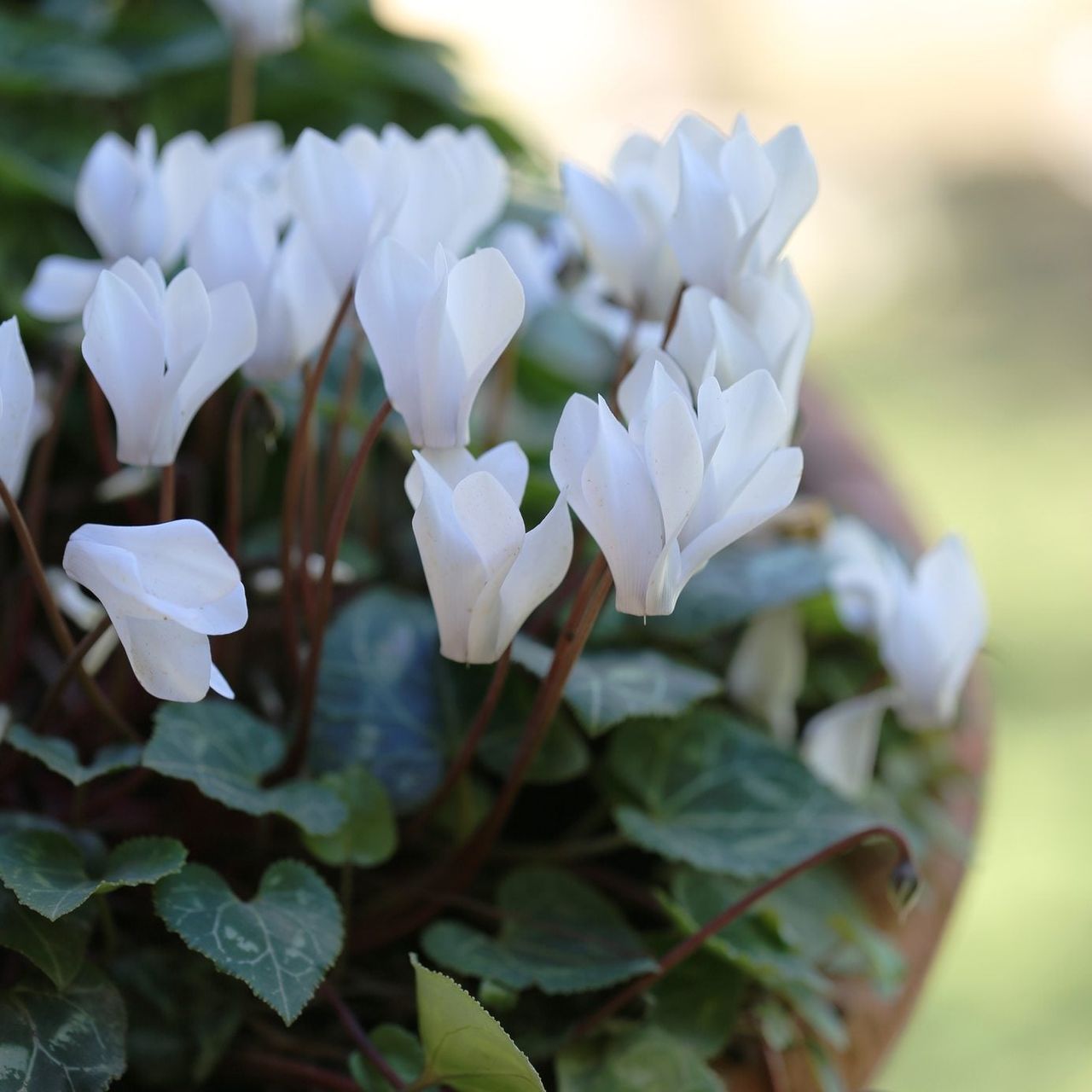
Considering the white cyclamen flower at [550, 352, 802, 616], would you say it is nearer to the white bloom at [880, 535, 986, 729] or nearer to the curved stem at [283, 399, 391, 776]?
the curved stem at [283, 399, 391, 776]

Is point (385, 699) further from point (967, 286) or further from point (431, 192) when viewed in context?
point (967, 286)

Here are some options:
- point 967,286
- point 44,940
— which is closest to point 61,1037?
point 44,940

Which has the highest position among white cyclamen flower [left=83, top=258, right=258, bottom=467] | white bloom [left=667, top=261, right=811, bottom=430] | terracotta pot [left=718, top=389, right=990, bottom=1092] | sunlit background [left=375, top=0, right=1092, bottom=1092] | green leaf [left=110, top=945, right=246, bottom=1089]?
white bloom [left=667, top=261, right=811, bottom=430]

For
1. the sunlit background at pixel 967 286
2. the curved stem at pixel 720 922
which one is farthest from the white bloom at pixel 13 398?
the sunlit background at pixel 967 286

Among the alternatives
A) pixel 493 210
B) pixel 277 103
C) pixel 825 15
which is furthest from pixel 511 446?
pixel 825 15


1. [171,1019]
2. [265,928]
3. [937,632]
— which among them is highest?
[937,632]

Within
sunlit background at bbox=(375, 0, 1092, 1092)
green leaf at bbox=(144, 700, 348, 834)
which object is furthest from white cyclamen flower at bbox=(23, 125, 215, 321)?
sunlit background at bbox=(375, 0, 1092, 1092)

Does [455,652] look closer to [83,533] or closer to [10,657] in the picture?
[83,533]
